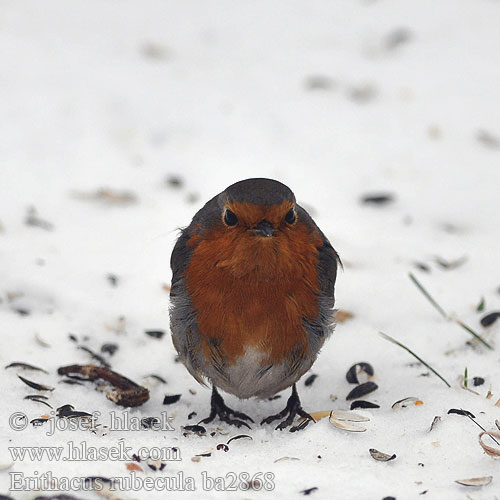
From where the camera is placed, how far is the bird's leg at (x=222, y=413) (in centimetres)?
372

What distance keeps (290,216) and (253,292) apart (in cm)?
35

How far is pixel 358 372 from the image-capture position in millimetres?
4027

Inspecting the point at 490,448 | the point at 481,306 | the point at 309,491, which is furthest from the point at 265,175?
the point at 309,491

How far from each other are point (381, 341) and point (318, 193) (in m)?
1.67

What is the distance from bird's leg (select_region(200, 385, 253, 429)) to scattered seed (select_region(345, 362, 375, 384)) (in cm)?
54

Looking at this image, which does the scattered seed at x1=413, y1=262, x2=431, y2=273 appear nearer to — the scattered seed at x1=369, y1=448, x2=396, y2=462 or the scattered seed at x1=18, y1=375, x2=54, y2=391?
the scattered seed at x1=369, y1=448, x2=396, y2=462

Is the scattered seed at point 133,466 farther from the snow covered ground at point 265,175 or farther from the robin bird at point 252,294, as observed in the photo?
A: the robin bird at point 252,294

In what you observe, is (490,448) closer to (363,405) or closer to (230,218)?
(363,405)

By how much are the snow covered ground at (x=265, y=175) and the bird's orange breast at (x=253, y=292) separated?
16.2 inches

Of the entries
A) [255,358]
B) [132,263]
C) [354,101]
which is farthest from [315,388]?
[354,101]

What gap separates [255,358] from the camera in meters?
3.41

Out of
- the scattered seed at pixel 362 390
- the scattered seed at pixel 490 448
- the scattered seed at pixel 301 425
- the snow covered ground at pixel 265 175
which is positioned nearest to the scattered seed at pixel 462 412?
the snow covered ground at pixel 265 175

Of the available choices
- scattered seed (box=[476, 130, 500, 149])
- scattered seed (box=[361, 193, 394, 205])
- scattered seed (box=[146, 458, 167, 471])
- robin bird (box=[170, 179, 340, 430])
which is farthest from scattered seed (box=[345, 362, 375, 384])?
scattered seed (box=[476, 130, 500, 149])

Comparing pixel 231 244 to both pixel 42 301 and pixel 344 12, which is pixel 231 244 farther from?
pixel 344 12
